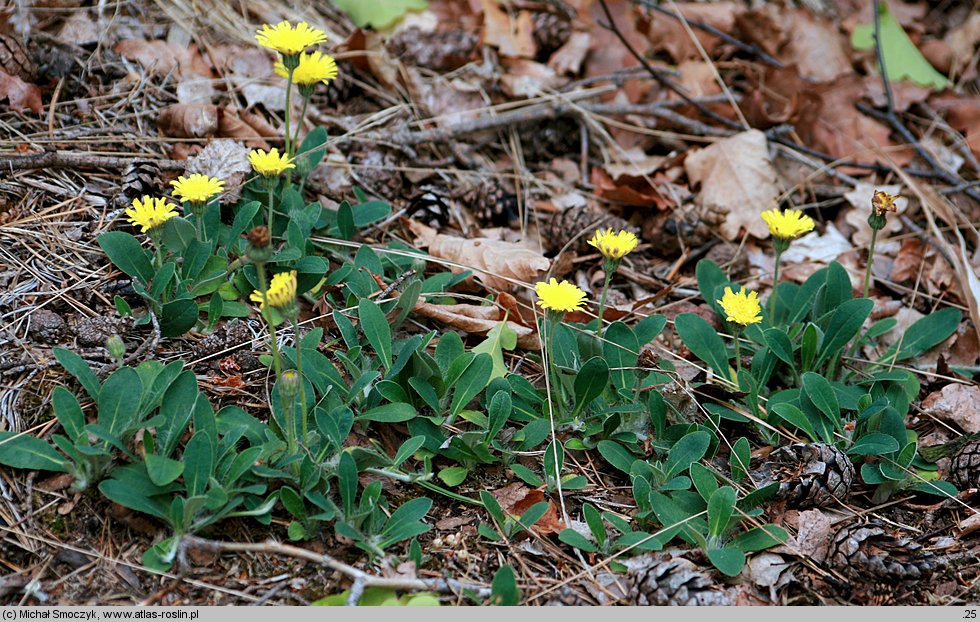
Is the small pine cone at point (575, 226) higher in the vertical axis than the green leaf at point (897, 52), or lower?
lower

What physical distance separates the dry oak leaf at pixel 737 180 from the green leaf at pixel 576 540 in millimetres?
1685

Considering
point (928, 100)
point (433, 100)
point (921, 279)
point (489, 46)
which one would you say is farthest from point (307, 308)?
point (928, 100)

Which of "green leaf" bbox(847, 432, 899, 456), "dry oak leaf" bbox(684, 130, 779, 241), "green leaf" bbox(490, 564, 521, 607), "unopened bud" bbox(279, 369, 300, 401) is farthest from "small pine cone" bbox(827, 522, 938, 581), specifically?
"dry oak leaf" bbox(684, 130, 779, 241)

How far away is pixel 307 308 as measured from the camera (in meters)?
2.46

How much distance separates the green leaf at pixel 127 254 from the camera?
2176 millimetres

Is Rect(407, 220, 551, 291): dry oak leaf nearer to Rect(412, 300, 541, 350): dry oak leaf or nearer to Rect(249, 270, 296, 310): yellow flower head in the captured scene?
Rect(412, 300, 541, 350): dry oak leaf

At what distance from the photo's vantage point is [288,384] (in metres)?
1.76

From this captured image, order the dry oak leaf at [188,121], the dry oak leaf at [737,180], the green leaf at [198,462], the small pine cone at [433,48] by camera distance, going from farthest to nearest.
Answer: the small pine cone at [433,48] → the dry oak leaf at [737,180] → the dry oak leaf at [188,121] → the green leaf at [198,462]

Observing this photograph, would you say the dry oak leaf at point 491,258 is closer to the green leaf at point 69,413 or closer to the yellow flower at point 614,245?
the yellow flower at point 614,245

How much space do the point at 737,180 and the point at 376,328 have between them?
1.85 metres

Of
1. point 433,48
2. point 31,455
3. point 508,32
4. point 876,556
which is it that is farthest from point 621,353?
point 508,32

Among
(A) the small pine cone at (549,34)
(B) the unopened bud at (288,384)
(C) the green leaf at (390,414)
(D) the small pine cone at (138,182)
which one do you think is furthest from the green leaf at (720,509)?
(A) the small pine cone at (549,34)

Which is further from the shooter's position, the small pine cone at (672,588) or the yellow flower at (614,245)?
the yellow flower at (614,245)

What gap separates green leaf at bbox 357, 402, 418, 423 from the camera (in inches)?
80.7
